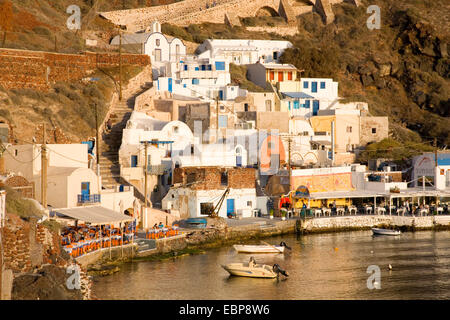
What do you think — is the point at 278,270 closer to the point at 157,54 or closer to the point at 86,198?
the point at 86,198

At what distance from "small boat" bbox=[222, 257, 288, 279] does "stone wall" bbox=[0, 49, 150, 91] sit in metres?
22.8

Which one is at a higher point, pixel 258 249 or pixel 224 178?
pixel 224 178

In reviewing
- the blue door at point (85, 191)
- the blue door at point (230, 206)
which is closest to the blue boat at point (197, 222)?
the blue door at point (230, 206)

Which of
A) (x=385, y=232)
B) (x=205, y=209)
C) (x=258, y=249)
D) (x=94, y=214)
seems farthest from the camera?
(x=385, y=232)

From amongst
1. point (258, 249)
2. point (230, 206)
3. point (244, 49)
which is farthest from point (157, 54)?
point (258, 249)

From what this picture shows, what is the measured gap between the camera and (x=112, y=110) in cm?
5238

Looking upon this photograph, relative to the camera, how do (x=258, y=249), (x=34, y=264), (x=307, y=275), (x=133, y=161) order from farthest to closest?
(x=133, y=161)
(x=258, y=249)
(x=307, y=275)
(x=34, y=264)

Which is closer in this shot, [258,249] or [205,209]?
[258,249]

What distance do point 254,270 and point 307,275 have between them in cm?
233

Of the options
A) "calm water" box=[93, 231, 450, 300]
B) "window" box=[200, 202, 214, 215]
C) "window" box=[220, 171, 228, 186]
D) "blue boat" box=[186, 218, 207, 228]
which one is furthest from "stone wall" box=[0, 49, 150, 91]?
"calm water" box=[93, 231, 450, 300]

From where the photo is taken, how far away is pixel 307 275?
110 feet

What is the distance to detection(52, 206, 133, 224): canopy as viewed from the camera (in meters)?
34.9

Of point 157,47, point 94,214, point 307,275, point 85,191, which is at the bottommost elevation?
point 307,275
